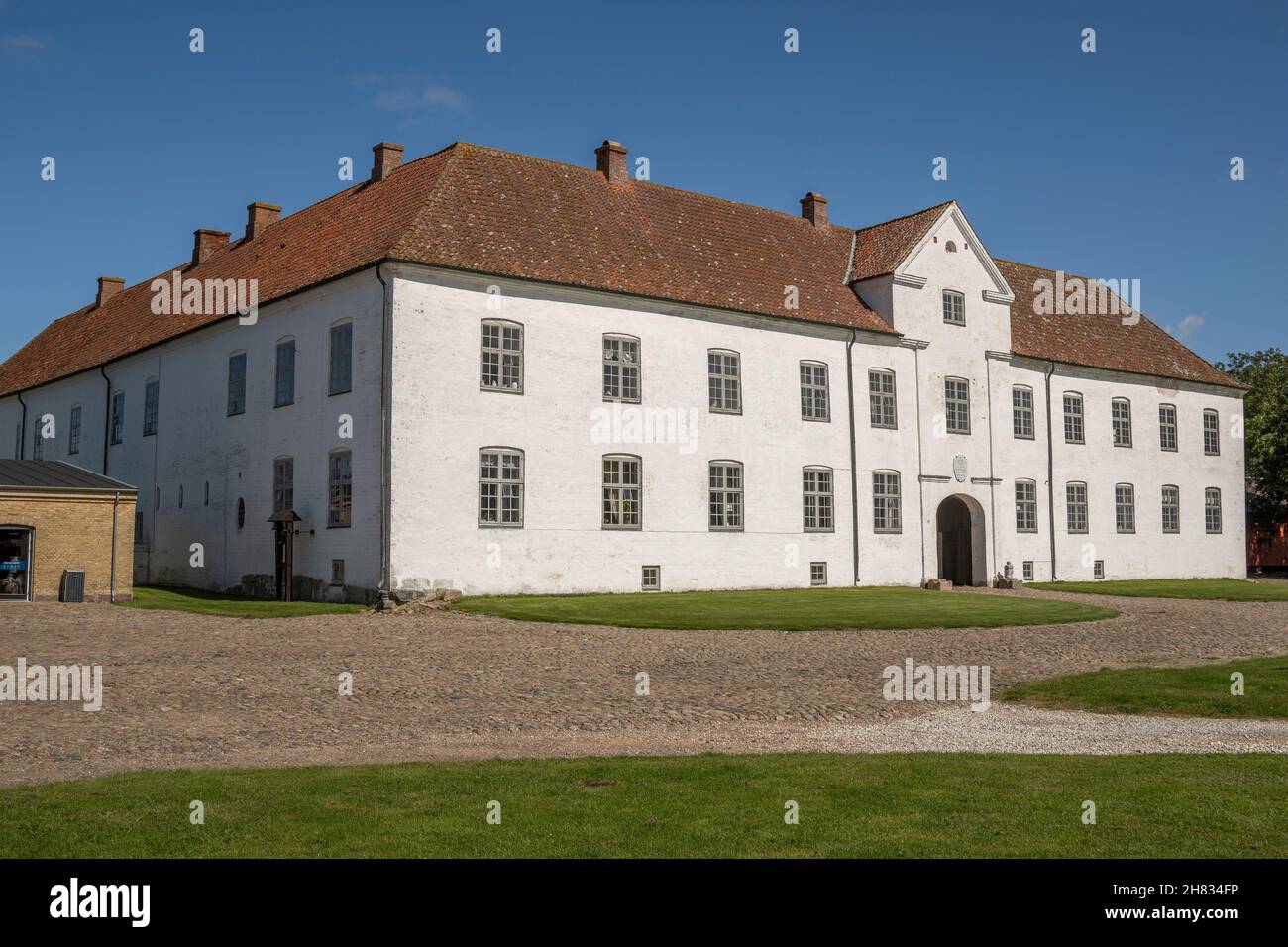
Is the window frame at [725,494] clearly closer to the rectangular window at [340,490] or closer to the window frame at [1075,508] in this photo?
the rectangular window at [340,490]

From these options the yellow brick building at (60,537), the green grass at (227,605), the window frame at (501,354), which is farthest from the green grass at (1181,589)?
the yellow brick building at (60,537)

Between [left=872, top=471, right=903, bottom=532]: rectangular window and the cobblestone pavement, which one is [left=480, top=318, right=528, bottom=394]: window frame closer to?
the cobblestone pavement

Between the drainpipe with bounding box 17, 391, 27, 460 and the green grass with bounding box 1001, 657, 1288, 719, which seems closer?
the green grass with bounding box 1001, 657, 1288, 719

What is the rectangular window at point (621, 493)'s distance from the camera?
29.8 metres

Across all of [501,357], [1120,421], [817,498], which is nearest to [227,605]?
[501,357]

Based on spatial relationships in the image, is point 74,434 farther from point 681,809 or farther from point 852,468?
point 681,809

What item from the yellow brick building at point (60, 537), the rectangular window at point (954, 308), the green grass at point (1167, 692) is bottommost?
the green grass at point (1167, 692)

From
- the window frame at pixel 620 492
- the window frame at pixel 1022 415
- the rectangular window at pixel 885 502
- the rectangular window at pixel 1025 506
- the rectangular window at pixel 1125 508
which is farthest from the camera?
the rectangular window at pixel 1125 508

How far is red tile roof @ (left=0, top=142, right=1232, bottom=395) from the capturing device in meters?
29.1

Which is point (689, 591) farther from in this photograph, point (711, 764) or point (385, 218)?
point (711, 764)

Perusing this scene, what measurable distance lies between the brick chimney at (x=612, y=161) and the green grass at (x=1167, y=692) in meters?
22.4

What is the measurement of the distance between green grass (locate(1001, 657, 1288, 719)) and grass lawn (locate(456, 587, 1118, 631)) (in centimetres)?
714

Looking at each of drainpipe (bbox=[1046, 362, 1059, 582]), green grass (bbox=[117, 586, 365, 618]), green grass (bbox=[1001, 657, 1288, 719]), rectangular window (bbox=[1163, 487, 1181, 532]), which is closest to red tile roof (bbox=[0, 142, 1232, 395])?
drainpipe (bbox=[1046, 362, 1059, 582])
